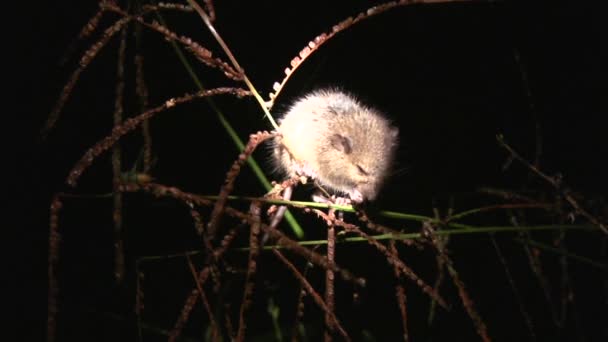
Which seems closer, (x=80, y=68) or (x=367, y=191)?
(x=80, y=68)

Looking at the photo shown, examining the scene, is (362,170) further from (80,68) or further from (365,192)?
(80,68)

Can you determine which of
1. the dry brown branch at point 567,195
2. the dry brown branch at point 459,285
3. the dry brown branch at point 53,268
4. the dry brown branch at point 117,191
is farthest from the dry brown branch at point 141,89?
the dry brown branch at point 567,195

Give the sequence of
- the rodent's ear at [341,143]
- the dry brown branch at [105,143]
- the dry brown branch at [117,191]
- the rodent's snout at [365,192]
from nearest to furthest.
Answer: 1. the dry brown branch at [105,143]
2. the dry brown branch at [117,191]
3. the rodent's snout at [365,192]
4. the rodent's ear at [341,143]

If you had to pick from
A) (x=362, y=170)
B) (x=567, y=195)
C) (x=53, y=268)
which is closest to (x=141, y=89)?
(x=53, y=268)

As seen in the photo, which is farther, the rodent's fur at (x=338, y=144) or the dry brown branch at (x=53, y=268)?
the rodent's fur at (x=338, y=144)

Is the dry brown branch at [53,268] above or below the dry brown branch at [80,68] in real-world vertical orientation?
below

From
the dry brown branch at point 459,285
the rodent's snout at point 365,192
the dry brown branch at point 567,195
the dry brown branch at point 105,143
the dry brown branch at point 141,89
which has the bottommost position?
the dry brown branch at point 459,285

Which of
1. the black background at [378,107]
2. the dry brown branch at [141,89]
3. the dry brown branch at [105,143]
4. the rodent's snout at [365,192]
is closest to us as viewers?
the dry brown branch at [105,143]

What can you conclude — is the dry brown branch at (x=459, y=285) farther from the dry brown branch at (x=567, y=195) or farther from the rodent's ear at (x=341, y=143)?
the rodent's ear at (x=341, y=143)

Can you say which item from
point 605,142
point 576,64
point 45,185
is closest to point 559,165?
point 605,142
